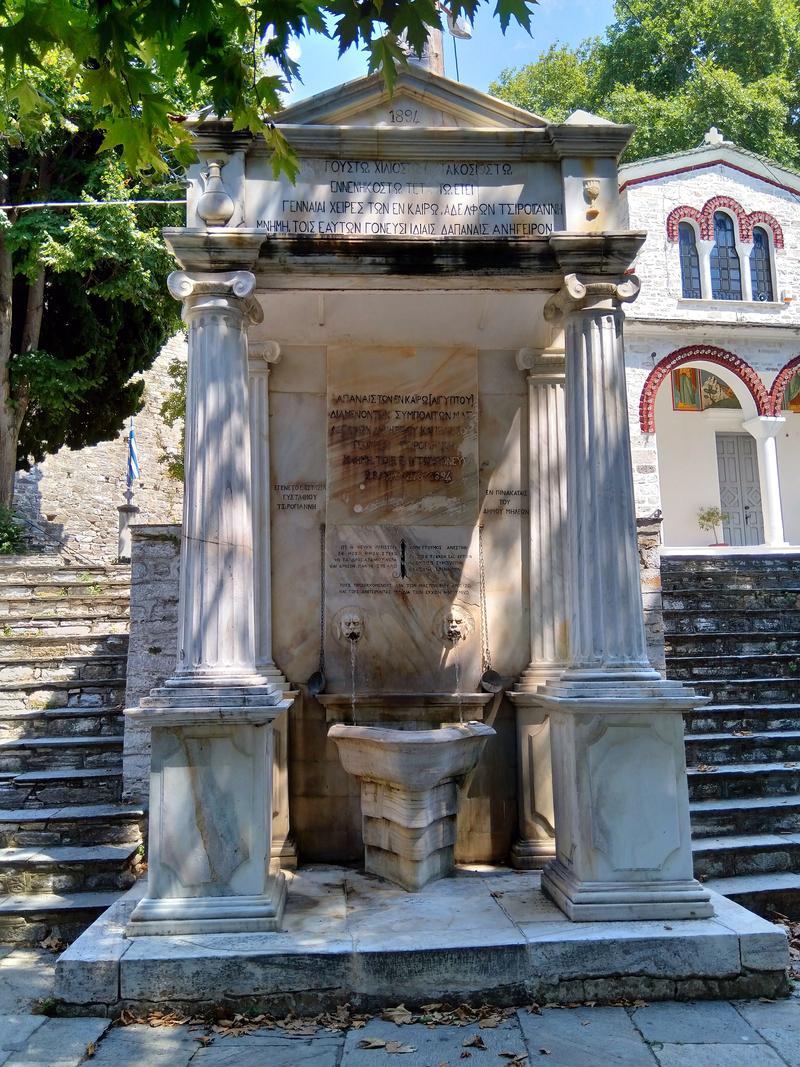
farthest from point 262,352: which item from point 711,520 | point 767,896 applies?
point 711,520

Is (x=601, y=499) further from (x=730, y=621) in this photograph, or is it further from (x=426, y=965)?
(x=730, y=621)

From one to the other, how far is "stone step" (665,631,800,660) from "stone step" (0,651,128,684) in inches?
210

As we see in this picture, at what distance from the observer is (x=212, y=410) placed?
4.95 m

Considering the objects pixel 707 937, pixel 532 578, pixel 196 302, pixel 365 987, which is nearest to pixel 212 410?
pixel 196 302

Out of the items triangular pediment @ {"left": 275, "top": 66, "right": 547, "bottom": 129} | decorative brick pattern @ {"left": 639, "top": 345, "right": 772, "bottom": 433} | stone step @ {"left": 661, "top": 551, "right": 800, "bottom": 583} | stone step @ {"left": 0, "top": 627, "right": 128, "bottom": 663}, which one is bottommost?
stone step @ {"left": 0, "top": 627, "right": 128, "bottom": 663}

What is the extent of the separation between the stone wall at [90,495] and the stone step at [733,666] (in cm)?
1589

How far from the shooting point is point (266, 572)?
20.0 feet

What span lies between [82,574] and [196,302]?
230 inches

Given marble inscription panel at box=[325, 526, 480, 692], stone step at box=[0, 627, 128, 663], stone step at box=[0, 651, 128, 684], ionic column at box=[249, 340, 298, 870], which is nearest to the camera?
ionic column at box=[249, 340, 298, 870]

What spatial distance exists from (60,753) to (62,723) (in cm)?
42

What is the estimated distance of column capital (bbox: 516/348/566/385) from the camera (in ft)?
21.1

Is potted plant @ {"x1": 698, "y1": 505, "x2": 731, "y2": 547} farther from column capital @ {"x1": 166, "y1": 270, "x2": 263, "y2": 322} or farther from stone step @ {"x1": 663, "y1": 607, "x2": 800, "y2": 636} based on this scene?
column capital @ {"x1": 166, "y1": 270, "x2": 263, "y2": 322}

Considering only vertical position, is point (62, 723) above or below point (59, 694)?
below

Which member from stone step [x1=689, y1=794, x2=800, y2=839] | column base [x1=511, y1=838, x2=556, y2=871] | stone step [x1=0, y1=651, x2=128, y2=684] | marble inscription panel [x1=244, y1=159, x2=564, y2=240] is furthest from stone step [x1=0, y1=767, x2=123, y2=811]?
stone step [x1=689, y1=794, x2=800, y2=839]
